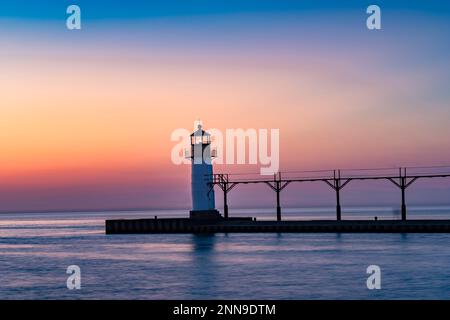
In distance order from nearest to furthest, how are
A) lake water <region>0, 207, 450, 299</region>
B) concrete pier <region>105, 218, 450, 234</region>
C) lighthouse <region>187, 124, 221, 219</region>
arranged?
lake water <region>0, 207, 450, 299</region> < concrete pier <region>105, 218, 450, 234</region> < lighthouse <region>187, 124, 221, 219</region>

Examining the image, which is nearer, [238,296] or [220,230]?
[238,296]

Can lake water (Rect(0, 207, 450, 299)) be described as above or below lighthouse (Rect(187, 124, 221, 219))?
below

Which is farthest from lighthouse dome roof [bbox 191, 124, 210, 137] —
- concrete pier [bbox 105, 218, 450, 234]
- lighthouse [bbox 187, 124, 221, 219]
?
concrete pier [bbox 105, 218, 450, 234]

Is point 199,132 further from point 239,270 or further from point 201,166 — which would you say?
point 239,270

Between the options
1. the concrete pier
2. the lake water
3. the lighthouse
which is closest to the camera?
the lake water

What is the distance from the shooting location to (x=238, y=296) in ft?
112

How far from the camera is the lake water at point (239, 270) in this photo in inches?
1398

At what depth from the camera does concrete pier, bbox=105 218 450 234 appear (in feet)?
220

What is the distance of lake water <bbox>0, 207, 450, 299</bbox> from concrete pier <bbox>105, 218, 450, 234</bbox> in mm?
1400

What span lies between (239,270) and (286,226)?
28.8 m

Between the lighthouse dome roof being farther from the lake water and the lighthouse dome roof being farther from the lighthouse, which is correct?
the lake water
